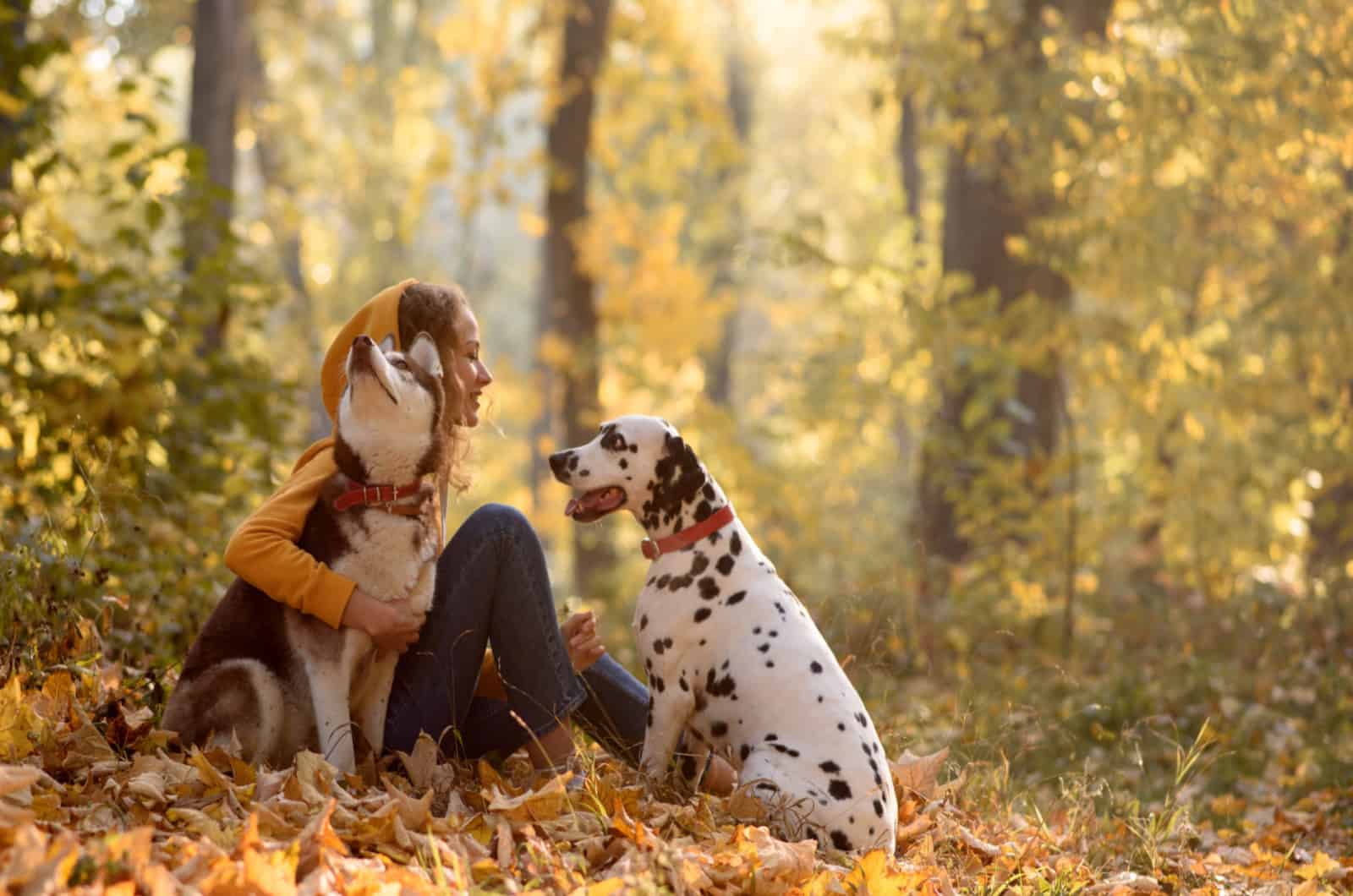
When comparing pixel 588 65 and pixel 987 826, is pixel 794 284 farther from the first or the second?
pixel 987 826

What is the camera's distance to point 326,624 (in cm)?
409

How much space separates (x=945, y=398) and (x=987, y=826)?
6.05m

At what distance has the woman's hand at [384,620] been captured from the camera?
160 inches

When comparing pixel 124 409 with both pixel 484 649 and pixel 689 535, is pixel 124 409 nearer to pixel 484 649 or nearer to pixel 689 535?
pixel 484 649

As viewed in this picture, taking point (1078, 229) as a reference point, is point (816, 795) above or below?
below

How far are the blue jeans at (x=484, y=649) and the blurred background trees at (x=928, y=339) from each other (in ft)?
2.24

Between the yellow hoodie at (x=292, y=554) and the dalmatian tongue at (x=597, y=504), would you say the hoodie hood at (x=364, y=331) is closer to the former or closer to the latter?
the yellow hoodie at (x=292, y=554)

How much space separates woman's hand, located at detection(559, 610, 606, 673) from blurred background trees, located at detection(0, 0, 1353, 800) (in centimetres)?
76

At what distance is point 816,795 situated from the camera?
160 inches

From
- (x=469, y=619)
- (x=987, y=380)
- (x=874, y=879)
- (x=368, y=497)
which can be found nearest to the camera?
(x=874, y=879)

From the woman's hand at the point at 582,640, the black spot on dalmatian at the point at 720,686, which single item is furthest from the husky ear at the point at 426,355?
the black spot on dalmatian at the point at 720,686

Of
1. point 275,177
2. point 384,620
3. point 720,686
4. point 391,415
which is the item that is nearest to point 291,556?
point 384,620

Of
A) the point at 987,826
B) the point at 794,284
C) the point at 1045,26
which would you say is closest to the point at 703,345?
the point at 1045,26

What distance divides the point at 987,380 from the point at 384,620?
6.96 meters
